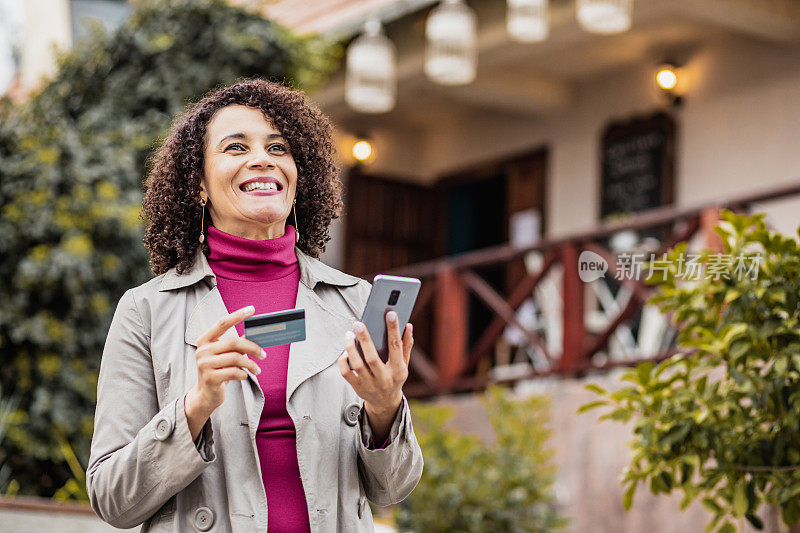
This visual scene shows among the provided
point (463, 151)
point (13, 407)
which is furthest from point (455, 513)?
point (463, 151)

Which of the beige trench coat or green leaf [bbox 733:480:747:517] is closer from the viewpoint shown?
the beige trench coat

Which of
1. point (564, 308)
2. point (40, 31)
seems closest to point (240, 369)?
point (564, 308)

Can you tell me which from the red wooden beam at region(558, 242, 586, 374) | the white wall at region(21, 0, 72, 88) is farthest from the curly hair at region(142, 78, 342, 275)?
the white wall at region(21, 0, 72, 88)

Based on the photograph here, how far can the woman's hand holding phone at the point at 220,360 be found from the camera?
191 centimetres

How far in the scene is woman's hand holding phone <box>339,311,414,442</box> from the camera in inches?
78.1

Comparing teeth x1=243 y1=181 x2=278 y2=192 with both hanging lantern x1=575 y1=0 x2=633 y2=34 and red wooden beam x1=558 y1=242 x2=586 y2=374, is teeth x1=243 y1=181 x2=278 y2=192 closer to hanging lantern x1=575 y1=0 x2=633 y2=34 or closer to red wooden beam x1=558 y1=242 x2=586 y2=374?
hanging lantern x1=575 y1=0 x2=633 y2=34

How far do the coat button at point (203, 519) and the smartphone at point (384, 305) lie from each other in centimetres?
37

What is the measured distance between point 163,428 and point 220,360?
0.59ft

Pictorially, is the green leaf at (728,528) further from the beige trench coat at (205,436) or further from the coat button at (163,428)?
the coat button at (163,428)

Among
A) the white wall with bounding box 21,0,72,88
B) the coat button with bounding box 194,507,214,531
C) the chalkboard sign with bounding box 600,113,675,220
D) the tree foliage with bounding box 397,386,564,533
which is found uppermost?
the white wall with bounding box 21,0,72,88

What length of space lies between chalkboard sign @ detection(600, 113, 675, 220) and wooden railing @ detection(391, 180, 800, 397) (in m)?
0.37

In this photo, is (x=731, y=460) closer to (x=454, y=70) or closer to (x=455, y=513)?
(x=455, y=513)

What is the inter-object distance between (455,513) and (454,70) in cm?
318

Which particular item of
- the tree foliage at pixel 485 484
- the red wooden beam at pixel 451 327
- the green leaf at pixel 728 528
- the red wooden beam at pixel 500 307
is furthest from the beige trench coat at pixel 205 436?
the red wooden beam at pixel 451 327
